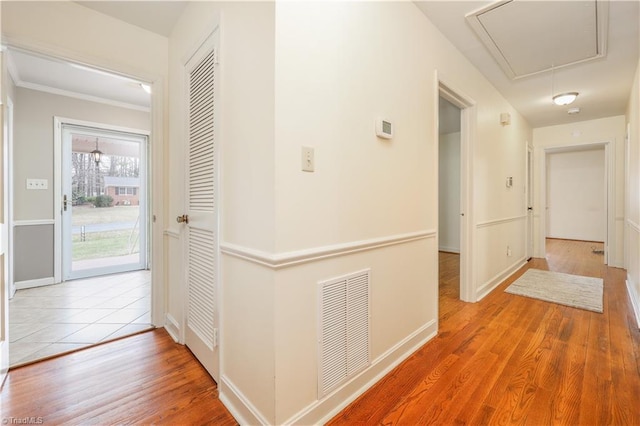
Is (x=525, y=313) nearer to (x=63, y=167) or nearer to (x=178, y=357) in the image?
(x=178, y=357)

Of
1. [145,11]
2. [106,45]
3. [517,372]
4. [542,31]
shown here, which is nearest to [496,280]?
[517,372]

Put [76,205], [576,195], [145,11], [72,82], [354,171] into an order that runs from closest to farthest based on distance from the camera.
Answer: [354,171], [145,11], [72,82], [76,205], [576,195]

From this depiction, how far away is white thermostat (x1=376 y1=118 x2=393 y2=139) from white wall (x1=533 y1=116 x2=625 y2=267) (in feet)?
16.9

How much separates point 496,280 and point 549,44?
2.62 m

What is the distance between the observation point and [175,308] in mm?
2291

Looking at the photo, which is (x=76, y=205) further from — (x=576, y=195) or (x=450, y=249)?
(x=576, y=195)

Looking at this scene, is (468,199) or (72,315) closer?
(72,315)


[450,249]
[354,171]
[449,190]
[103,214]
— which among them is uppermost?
[449,190]

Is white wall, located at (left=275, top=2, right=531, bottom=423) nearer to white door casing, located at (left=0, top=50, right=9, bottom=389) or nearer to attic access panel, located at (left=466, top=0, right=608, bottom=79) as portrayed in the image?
attic access panel, located at (left=466, top=0, right=608, bottom=79)

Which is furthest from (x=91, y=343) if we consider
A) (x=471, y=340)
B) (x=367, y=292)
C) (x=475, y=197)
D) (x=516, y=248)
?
(x=516, y=248)

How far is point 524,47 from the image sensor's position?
2.59 m

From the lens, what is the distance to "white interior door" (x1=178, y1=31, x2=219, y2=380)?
171cm

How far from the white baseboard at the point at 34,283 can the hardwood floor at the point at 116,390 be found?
2.23 metres

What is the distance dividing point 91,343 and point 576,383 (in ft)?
11.0
